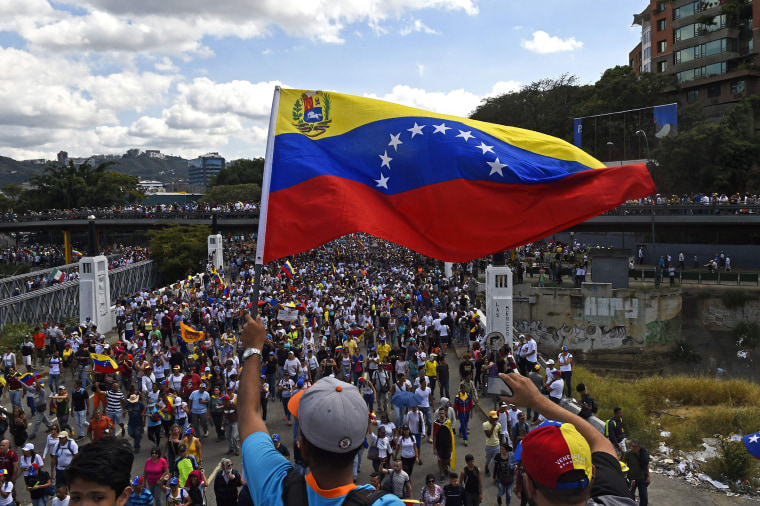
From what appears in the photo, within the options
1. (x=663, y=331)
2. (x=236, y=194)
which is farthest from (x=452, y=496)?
(x=236, y=194)

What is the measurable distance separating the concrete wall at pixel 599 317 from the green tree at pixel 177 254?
23792 millimetres

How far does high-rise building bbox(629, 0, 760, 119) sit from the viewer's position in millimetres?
54312

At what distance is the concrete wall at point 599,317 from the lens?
107ft

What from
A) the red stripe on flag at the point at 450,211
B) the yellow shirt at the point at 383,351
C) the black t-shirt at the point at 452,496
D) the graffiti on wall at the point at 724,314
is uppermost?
the red stripe on flag at the point at 450,211

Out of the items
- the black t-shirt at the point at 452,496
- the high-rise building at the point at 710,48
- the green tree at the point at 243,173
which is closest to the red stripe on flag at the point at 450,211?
the black t-shirt at the point at 452,496

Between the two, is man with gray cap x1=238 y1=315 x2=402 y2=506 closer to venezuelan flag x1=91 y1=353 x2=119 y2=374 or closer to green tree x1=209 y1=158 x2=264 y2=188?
venezuelan flag x1=91 y1=353 x2=119 y2=374

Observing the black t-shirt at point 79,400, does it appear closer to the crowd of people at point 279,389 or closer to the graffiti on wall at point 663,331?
the crowd of people at point 279,389

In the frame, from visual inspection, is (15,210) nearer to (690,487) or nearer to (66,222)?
(66,222)

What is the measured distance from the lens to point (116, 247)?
201 feet

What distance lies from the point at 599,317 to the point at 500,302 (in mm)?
16468

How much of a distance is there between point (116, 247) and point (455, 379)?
52.9 meters

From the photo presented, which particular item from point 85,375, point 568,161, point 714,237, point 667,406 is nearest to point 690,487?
point 667,406

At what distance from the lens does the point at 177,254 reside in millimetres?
43688

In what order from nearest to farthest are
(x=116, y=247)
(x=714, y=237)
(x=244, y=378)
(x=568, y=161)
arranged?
(x=244, y=378) → (x=568, y=161) → (x=714, y=237) → (x=116, y=247)
